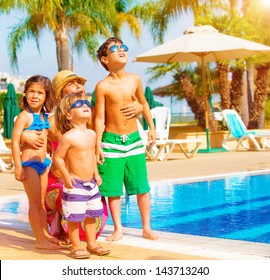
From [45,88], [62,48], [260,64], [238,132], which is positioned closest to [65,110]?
[45,88]

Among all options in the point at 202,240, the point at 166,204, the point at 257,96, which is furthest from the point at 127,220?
the point at 257,96

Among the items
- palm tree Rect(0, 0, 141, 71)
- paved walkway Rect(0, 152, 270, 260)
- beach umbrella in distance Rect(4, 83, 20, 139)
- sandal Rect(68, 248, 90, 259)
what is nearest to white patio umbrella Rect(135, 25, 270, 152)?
beach umbrella in distance Rect(4, 83, 20, 139)

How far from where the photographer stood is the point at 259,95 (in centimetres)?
2664

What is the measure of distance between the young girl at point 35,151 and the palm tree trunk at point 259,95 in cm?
2146

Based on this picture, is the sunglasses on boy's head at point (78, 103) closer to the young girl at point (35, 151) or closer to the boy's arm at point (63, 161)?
the boy's arm at point (63, 161)

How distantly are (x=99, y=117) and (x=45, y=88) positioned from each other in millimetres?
497

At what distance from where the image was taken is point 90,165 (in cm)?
513

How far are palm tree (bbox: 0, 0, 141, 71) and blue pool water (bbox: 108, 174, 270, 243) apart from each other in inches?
591

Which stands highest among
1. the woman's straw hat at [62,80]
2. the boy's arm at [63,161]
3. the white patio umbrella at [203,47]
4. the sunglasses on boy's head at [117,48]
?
the white patio umbrella at [203,47]

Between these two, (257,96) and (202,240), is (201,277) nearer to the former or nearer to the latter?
(202,240)

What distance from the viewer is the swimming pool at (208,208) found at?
6.73 m

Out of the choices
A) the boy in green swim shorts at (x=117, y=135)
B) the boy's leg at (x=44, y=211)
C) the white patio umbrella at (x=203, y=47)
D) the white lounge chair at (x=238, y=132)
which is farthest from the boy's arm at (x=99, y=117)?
the white lounge chair at (x=238, y=132)

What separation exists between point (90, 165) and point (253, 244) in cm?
145

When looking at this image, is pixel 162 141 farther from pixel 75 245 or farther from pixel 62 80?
pixel 75 245
